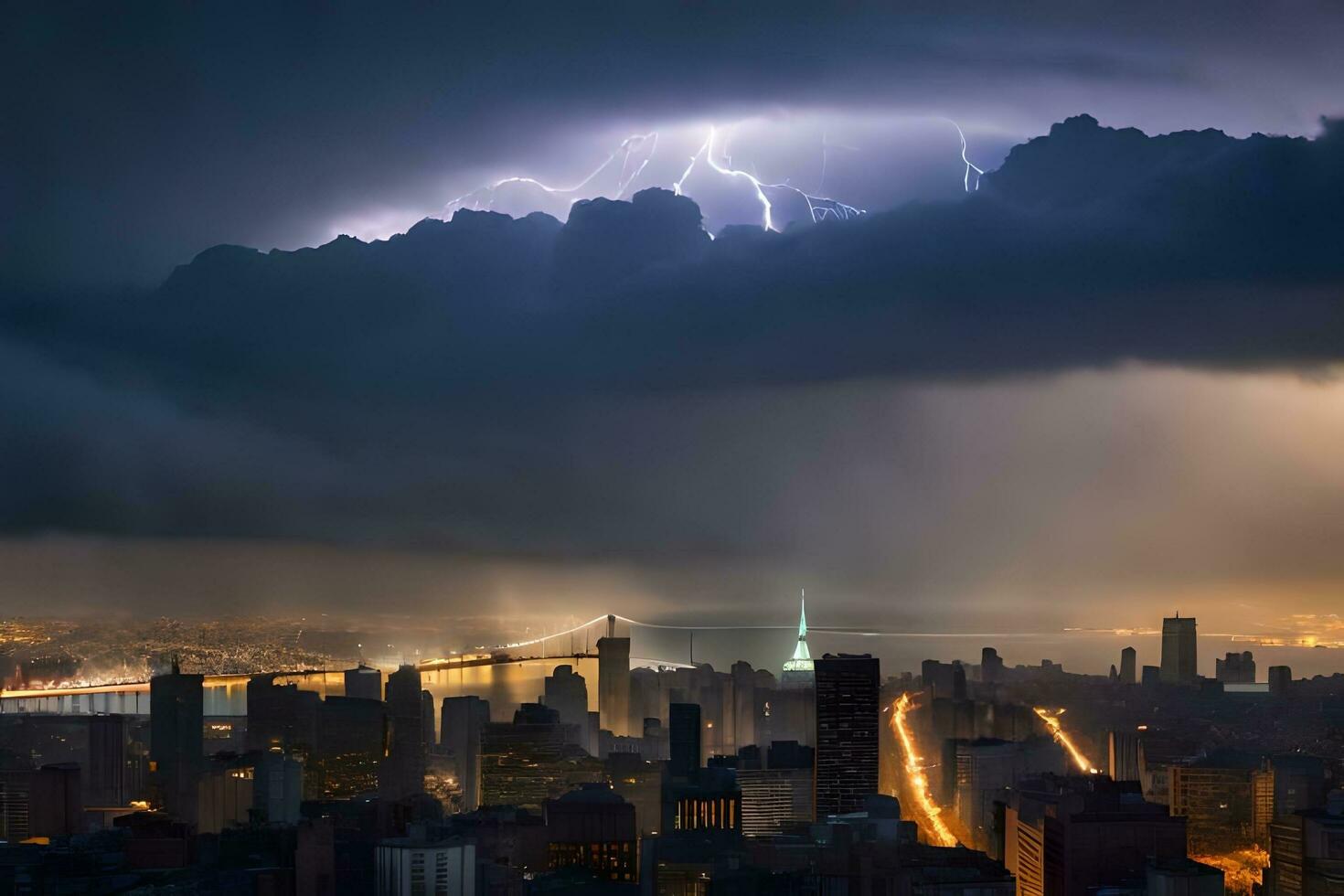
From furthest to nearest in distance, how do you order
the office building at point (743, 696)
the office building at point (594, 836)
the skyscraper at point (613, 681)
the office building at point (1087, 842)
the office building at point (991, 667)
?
1. the skyscraper at point (613, 681)
2. the office building at point (743, 696)
3. the office building at point (991, 667)
4. the office building at point (594, 836)
5. the office building at point (1087, 842)

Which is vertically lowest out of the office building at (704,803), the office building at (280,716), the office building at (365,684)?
the office building at (704,803)

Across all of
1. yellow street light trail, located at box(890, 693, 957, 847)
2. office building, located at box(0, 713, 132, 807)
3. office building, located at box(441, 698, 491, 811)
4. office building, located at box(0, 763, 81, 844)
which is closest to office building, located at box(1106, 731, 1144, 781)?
yellow street light trail, located at box(890, 693, 957, 847)

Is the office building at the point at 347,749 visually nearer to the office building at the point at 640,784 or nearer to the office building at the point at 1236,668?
the office building at the point at 640,784

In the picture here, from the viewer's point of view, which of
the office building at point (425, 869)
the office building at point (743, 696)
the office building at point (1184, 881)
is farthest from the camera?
the office building at point (743, 696)

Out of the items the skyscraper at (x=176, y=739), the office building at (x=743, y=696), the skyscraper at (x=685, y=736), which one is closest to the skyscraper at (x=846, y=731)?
the office building at (x=743, y=696)

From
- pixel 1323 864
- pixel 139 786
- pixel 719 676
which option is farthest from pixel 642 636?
pixel 1323 864

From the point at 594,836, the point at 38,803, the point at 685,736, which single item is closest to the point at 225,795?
the point at 38,803

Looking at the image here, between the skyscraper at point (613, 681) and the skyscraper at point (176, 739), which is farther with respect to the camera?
the skyscraper at point (613, 681)

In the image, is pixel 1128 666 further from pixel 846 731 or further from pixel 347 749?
pixel 347 749
